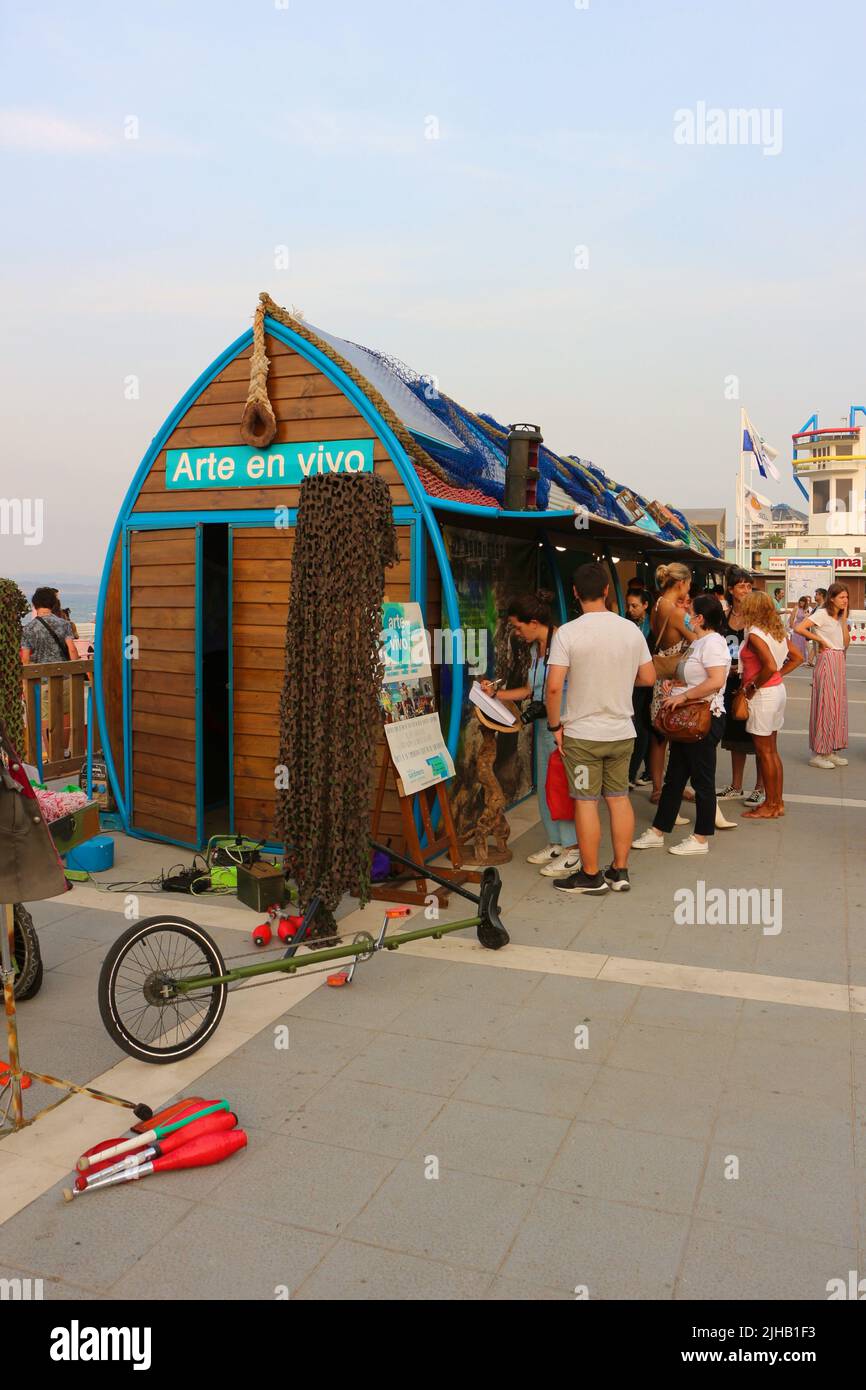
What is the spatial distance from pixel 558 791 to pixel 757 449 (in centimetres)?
2851

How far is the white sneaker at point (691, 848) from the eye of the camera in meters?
7.07

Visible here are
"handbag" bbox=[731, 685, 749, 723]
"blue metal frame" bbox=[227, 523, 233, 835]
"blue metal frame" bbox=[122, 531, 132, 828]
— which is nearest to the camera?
"blue metal frame" bbox=[227, 523, 233, 835]

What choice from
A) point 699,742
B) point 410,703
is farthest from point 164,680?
point 699,742

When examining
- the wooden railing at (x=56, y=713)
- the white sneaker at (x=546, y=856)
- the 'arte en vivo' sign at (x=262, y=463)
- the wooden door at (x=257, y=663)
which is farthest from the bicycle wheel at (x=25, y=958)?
the white sneaker at (x=546, y=856)

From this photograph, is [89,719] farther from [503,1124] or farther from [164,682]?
[503,1124]

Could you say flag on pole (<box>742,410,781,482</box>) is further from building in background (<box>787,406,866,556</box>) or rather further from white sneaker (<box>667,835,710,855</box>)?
building in background (<box>787,406,866,556</box>)

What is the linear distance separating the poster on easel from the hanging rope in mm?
1705

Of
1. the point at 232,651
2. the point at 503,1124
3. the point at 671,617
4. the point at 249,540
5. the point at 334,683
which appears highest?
the point at 249,540

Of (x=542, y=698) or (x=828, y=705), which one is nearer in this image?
(x=542, y=698)

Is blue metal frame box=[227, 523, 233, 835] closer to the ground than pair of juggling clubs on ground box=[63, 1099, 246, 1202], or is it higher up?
higher up

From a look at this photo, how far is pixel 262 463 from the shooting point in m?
6.80

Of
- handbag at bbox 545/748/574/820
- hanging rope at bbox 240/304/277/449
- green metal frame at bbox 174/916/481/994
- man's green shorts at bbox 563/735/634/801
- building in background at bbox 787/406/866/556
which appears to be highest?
building in background at bbox 787/406/866/556

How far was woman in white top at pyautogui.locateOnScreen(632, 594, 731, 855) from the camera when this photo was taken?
677 centimetres

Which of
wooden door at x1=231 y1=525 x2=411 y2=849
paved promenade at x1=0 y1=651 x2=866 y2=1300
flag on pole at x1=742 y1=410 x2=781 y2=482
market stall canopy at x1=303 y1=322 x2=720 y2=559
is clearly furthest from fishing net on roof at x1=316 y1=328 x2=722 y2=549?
flag on pole at x1=742 y1=410 x2=781 y2=482
